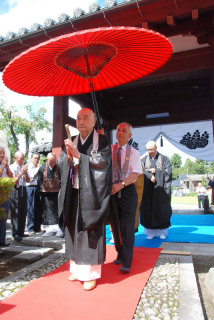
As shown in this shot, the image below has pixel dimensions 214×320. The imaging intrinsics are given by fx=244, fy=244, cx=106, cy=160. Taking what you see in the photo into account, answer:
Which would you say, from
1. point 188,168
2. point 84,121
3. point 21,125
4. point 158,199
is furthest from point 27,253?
point 188,168

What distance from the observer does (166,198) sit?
4992 millimetres

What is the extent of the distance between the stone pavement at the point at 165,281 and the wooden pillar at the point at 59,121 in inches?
102

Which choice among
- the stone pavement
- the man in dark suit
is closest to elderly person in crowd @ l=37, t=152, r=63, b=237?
the stone pavement

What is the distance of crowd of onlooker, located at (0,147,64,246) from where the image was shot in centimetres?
481

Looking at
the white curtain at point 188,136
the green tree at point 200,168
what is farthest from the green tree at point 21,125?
the green tree at point 200,168

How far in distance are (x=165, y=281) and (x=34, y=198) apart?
3993 mm

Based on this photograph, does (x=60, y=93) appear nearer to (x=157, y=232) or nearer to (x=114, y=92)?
(x=157, y=232)

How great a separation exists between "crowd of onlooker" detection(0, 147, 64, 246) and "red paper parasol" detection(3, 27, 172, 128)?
1.87m

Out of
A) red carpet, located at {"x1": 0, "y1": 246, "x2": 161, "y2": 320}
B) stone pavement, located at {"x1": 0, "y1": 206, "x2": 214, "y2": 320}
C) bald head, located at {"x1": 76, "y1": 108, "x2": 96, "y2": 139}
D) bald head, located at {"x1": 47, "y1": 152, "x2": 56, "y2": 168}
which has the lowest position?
stone pavement, located at {"x1": 0, "y1": 206, "x2": 214, "y2": 320}

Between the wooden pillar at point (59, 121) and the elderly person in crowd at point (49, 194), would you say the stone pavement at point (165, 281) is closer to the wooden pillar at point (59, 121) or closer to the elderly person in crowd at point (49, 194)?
the elderly person in crowd at point (49, 194)

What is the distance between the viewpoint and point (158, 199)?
5.01 metres

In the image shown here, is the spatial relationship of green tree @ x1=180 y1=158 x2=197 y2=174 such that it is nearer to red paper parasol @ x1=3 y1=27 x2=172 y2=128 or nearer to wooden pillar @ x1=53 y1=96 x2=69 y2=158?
wooden pillar @ x1=53 y1=96 x2=69 y2=158

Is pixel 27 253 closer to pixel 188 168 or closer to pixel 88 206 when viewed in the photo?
pixel 88 206

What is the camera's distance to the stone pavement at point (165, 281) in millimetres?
1970
